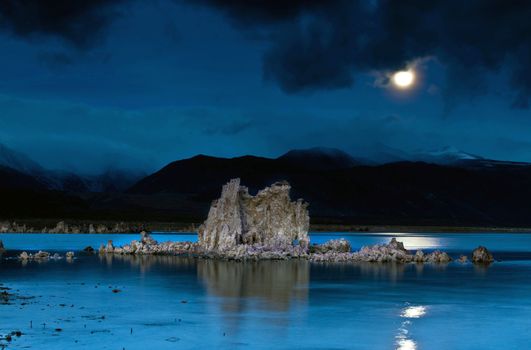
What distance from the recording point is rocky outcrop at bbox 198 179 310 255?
58344 mm

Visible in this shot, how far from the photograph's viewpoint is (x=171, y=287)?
37.2 metres

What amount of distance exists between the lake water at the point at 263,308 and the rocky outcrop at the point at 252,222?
918cm

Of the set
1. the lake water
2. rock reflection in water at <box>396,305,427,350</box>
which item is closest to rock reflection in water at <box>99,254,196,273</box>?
the lake water

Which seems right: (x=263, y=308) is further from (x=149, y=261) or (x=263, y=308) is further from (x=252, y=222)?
(x=252, y=222)

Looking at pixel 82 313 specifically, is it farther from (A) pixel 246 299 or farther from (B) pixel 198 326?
(A) pixel 246 299

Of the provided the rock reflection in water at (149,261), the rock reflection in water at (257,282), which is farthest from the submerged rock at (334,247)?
the rock reflection in water at (149,261)

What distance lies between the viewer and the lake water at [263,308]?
2301 centimetres

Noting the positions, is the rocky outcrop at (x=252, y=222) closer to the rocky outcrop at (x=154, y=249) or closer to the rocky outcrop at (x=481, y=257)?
the rocky outcrop at (x=154, y=249)

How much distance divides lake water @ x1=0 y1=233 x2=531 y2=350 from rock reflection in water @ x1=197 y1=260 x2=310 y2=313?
80mm

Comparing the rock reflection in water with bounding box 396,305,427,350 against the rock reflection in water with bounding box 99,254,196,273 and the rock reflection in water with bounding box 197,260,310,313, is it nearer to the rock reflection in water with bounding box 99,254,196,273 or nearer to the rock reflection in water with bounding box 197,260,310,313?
the rock reflection in water with bounding box 197,260,310,313

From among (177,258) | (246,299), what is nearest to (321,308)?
(246,299)

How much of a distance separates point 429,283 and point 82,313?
19731mm

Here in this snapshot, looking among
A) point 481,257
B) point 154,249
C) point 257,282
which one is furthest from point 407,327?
point 154,249

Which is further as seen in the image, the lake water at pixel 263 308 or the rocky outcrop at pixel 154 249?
the rocky outcrop at pixel 154 249
